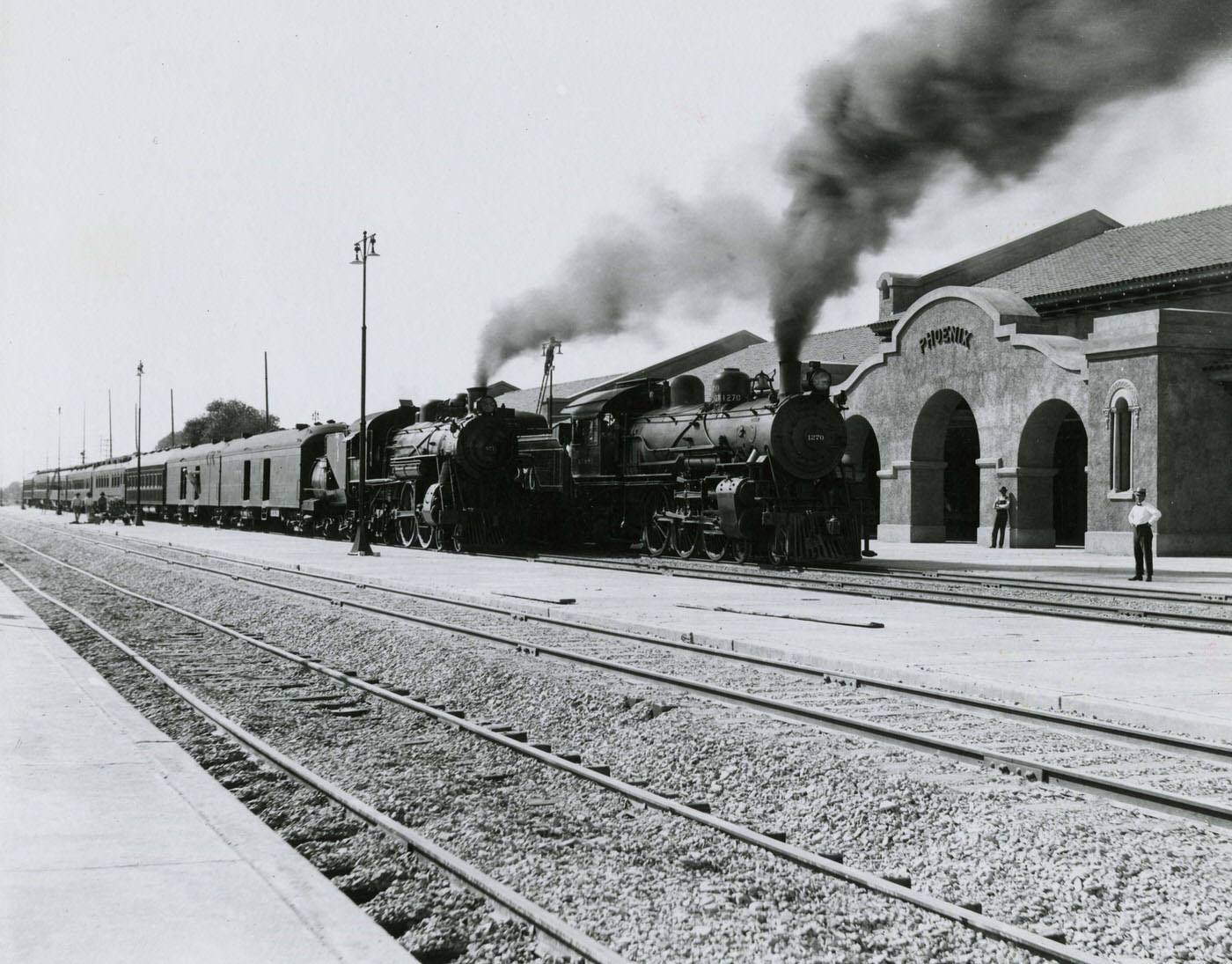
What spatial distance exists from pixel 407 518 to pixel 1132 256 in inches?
863

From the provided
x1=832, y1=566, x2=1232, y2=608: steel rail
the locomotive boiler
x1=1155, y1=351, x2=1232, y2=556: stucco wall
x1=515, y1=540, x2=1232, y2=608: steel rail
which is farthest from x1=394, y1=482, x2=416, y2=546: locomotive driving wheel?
x1=1155, y1=351, x2=1232, y2=556: stucco wall

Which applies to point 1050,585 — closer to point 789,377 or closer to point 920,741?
point 789,377

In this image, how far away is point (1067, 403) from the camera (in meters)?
29.1

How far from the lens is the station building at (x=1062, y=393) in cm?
2553

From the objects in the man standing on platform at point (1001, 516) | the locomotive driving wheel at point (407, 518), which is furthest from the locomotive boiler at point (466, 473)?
the man standing on platform at point (1001, 516)

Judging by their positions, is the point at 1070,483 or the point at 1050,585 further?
the point at 1070,483

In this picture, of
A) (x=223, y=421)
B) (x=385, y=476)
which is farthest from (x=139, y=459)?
(x=223, y=421)

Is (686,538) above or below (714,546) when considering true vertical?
above

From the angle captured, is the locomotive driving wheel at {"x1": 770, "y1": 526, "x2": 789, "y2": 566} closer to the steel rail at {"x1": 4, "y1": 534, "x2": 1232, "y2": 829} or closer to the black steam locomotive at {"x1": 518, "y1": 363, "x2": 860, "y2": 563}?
the black steam locomotive at {"x1": 518, "y1": 363, "x2": 860, "y2": 563}

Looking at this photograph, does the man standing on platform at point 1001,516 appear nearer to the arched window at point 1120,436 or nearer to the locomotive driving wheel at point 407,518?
the arched window at point 1120,436

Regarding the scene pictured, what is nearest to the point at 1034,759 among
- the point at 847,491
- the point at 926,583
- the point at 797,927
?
the point at 797,927

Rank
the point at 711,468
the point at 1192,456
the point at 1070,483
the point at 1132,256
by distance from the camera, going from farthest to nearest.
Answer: the point at 1132,256
the point at 1070,483
the point at 1192,456
the point at 711,468

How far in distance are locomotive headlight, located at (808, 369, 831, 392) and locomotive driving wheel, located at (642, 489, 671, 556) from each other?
440 centimetres

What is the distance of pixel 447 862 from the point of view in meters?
4.95
